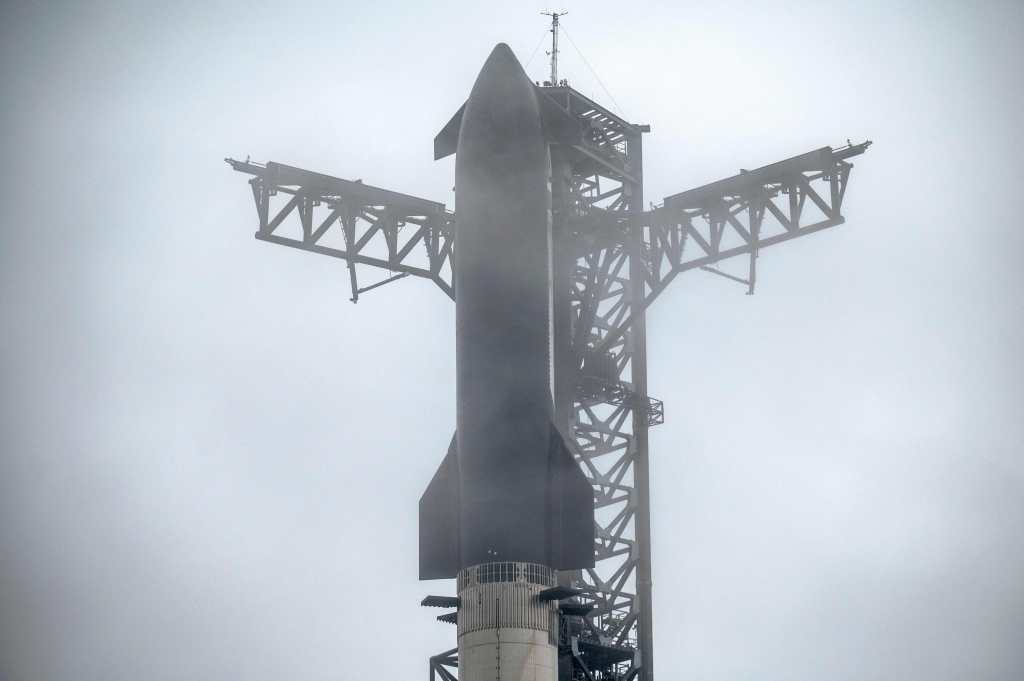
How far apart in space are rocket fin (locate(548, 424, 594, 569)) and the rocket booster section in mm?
27

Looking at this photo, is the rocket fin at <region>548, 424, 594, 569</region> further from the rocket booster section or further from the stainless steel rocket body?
the stainless steel rocket body

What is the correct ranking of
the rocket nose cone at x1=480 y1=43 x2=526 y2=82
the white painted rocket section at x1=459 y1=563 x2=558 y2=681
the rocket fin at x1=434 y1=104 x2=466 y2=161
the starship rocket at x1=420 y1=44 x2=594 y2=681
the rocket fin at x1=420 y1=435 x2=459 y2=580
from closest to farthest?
the white painted rocket section at x1=459 y1=563 x2=558 y2=681
the starship rocket at x1=420 y1=44 x2=594 y2=681
the rocket fin at x1=420 y1=435 x2=459 y2=580
the rocket nose cone at x1=480 y1=43 x2=526 y2=82
the rocket fin at x1=434 y1=104 x2=466 y2=161

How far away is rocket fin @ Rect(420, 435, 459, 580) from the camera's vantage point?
60.1 metres

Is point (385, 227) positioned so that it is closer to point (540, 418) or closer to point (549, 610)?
point (540, 418)

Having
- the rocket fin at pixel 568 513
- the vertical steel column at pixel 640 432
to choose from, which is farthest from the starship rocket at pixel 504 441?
the vertical steel column at pixel 640 432

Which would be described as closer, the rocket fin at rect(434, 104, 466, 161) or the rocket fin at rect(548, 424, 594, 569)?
→ the rocket fin at rect(548, 424, 594, 569)

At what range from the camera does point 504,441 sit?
196 feet

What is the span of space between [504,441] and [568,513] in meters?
2.58

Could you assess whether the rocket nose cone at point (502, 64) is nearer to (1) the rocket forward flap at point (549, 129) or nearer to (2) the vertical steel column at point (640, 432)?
(1) the rocket forward flap at point (549, 129)

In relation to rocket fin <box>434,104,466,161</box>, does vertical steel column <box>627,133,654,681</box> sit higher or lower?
lower

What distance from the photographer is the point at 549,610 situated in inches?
2302

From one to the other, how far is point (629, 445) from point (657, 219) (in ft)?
27.8

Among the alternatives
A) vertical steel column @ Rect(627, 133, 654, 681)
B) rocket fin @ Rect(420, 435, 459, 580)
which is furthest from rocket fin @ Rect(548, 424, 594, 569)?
vertical steel column @ Rect(627, 133, 654, 681)

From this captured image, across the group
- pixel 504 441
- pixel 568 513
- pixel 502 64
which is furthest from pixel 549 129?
pixel 568 513
